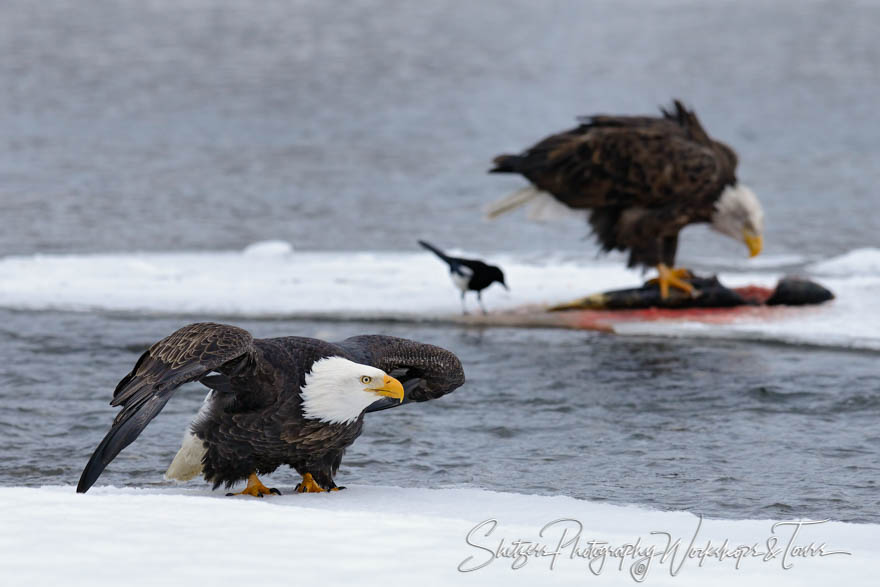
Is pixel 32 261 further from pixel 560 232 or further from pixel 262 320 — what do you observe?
pixel 560 232

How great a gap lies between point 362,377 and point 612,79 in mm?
18281

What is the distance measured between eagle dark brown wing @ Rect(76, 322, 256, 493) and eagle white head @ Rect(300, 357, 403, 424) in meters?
0.23

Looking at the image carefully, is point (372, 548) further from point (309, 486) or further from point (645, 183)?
point (645, 183)

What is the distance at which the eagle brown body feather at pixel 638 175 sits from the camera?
8.86 meters

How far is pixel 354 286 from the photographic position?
943 centimetres

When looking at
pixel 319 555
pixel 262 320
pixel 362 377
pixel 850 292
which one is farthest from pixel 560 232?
pixel 319 555

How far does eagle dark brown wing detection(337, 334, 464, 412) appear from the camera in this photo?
5227 mm

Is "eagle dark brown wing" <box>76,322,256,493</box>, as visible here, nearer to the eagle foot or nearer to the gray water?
the eagle foot

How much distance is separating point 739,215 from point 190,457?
507 centimetres

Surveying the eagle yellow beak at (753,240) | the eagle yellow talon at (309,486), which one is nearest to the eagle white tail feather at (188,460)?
the eagle yellow talon at (309,486)

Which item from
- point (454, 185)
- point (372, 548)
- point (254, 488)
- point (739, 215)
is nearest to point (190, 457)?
point (254, 488)

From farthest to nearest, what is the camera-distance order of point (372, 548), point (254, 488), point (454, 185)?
1. point (454, 185)
2. point (254, 488)
3. point (372, 548)

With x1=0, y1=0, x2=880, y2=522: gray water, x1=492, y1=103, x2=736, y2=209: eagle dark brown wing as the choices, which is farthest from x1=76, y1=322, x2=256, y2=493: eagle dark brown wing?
x1=492, y1=103, x2=736, y2=209: eagle dark brown wing

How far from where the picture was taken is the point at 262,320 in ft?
28.3
